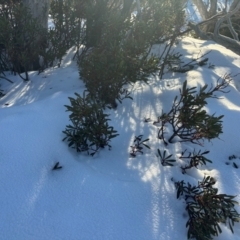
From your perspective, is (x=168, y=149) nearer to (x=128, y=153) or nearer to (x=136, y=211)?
(x=128, y=153)

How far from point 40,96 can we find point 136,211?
2206 mm

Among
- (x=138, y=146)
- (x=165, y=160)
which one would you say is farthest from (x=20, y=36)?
(x=165, y=160)


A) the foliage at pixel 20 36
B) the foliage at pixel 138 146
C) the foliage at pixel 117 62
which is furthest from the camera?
the foliage at pixel 20 36

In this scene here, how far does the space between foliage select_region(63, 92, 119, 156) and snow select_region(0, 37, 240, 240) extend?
0.11 metres

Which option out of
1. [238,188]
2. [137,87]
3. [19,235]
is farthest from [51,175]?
[137,87]

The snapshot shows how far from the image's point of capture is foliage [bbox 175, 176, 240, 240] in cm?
204

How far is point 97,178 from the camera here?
2.42 m

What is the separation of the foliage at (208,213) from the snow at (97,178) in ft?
0.27

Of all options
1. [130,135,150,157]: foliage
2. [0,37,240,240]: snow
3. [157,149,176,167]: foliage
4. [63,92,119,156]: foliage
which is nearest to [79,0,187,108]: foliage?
[0,37,240,240]: snow

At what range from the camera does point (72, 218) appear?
2.09 metres

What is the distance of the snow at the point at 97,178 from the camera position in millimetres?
2064

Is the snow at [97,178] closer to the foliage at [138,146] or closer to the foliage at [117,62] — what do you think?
the foliage at [138,146]

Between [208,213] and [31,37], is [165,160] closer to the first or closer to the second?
[208,213]

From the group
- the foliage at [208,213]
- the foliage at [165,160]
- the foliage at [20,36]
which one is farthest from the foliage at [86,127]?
the foliage at [20,36]
